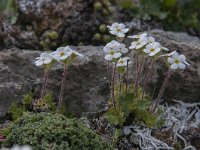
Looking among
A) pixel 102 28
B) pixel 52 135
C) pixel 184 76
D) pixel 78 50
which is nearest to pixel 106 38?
pixel 102 28

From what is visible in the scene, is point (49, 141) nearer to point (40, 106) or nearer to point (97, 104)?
point (40, 106)

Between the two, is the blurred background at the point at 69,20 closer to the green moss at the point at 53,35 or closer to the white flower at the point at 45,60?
the green moss at the point at 53,35

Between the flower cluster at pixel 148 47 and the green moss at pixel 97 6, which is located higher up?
the green moss at pixel 97 6

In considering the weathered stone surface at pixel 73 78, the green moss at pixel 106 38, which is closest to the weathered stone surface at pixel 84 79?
the weathered stone surface at pixel 73 78

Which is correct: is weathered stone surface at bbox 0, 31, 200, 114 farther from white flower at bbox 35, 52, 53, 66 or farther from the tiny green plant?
white flower at bbox 35, 52, 53, 66

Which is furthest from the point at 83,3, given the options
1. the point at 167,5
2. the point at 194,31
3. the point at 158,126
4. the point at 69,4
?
the point at 158,126

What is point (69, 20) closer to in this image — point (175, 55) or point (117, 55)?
point (117, 55)
